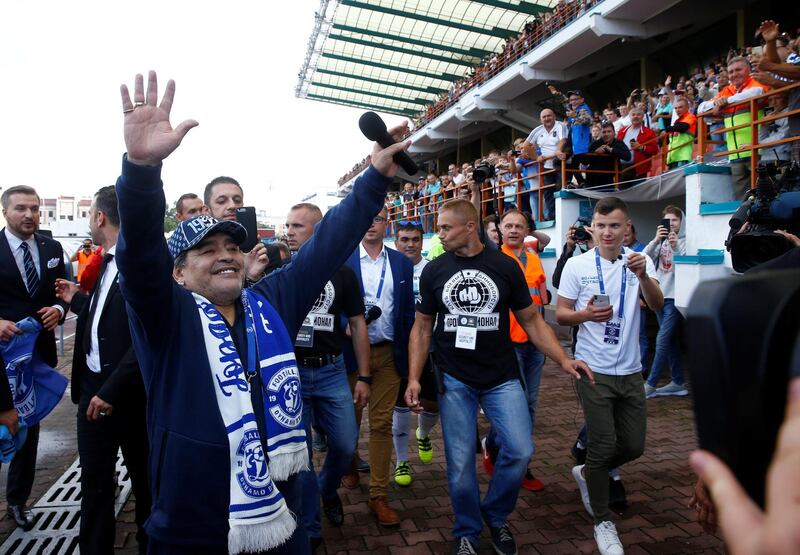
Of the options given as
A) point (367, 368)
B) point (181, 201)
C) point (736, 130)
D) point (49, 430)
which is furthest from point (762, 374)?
point (736, 130)

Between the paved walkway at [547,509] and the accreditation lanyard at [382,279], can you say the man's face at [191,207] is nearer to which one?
the accreditation lanyard at [382,279]

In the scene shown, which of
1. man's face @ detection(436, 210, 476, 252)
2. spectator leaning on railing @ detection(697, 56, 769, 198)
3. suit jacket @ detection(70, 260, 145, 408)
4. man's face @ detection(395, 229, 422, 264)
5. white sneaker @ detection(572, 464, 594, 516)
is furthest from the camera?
spectator leaning on railing @ detection(697, 56, 769, 198)

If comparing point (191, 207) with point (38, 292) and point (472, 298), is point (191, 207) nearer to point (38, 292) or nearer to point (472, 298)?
point (38, 292)

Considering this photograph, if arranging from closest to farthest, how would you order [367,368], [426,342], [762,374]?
[762,374]
[426,342]
[367,368]

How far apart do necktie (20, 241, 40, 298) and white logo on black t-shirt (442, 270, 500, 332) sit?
3031 millimetres

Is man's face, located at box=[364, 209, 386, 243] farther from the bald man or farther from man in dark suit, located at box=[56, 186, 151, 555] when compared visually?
the bald man

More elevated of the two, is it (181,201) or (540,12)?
(540,12)

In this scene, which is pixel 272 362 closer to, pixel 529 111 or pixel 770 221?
pixel 770 221

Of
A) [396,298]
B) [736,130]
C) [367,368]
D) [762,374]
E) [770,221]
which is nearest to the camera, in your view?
[762,374]

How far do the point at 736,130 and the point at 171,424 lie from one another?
8359 mm

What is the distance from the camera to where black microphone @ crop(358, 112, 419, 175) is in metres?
2.34

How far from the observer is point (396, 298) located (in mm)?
4629

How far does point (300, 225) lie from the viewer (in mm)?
4316

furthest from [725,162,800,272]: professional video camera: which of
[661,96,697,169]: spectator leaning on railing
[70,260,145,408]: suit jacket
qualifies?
[661,96,697,169]: spectator leaning on railing
